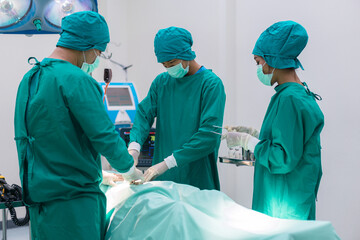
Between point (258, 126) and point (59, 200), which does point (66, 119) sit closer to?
point (59, 200)

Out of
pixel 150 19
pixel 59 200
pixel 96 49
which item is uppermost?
pixel 150 19

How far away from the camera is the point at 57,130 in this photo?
1526 mm

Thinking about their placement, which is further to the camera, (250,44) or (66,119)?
(250,44)

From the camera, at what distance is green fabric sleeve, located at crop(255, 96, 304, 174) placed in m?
1.70

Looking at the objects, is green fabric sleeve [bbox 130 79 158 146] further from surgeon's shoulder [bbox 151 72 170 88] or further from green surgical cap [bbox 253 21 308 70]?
green surgical cap [bbox 253 21 308 70]

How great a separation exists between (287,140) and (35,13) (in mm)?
1984

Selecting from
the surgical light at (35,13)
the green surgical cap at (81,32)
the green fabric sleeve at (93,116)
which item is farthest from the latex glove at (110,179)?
the surgical light at (35,13)

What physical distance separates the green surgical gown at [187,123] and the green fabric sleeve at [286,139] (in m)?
0.49

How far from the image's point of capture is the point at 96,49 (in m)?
1.78

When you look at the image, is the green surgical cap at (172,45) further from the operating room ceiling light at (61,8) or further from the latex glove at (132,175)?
the operating room ceiling light at (61,8)

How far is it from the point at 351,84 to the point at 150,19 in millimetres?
2347

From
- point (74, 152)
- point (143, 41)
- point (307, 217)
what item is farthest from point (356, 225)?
point (143, 41)

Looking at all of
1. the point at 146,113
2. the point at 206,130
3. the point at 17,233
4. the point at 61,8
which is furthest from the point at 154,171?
the point at 17,233

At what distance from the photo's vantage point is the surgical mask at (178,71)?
7.55ft
